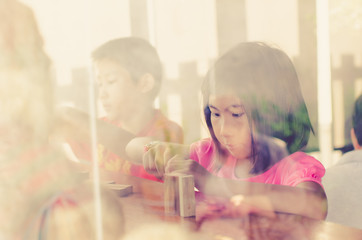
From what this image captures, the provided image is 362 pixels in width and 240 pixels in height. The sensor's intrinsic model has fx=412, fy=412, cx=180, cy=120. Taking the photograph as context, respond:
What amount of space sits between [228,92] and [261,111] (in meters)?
0.07

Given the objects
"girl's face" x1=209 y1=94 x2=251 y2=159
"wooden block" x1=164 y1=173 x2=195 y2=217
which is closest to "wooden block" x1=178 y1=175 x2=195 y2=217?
"wooden block" x1=164 y1=173 x2=195 y2=217

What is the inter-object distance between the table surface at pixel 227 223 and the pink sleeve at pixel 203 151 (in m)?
0.10

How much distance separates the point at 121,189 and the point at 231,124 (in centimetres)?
27

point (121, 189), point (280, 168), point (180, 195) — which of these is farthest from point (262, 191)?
point (121, 189)

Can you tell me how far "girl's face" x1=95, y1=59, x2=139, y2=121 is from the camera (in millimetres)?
841

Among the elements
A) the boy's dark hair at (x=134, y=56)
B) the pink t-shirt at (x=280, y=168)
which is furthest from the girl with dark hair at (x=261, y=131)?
the boy's dark hair at (x=134, y=56)

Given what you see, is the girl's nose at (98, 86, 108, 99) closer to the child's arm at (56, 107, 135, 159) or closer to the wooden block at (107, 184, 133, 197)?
the child's arm at (56, 107, 135, 159)

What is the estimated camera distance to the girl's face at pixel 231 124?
0.79m

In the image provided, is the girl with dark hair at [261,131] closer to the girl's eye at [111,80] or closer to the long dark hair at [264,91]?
the long dark hair at [264,91]

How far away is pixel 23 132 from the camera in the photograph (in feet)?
2.53

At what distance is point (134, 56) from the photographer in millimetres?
845

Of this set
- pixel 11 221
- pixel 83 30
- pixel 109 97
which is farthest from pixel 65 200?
pixel 83 30

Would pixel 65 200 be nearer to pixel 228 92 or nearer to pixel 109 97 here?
pixel 109 97

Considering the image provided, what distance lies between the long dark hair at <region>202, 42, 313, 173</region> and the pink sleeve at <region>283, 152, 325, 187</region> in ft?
0.07
